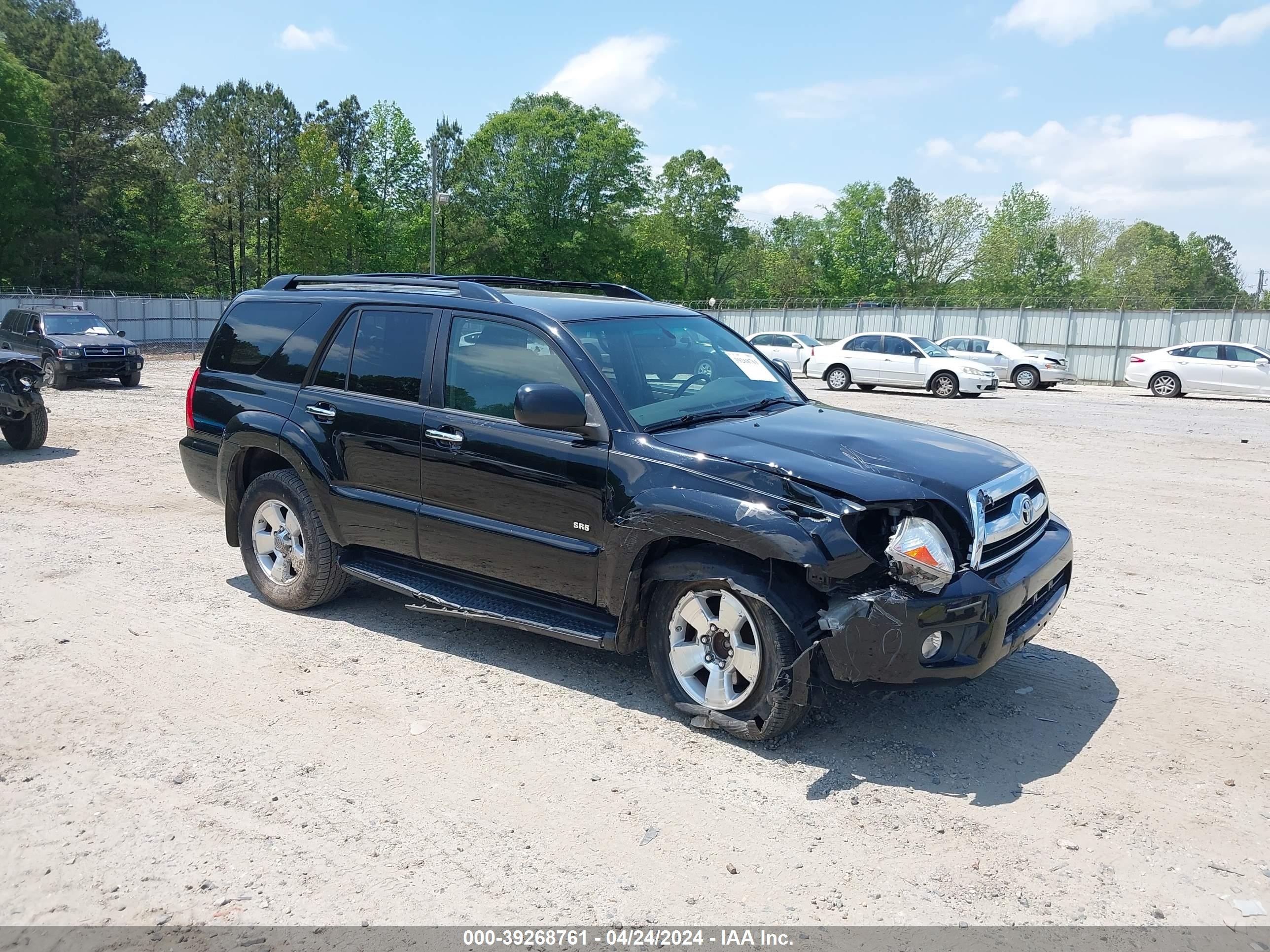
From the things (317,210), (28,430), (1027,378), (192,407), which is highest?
(317,210)

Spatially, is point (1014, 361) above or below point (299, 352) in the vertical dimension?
above

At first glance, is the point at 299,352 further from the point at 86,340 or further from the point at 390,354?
the point at 86,340

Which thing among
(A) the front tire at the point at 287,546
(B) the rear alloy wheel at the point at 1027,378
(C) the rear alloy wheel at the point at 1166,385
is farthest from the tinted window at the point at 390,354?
(B) the rear alloy wheel at the point at 1027,378

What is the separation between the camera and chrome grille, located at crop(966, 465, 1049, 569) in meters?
4.17

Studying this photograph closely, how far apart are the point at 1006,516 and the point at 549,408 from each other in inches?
85.2

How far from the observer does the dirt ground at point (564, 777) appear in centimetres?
A: 322

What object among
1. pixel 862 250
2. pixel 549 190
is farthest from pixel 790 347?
pixel 862 250

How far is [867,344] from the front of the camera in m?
25.6

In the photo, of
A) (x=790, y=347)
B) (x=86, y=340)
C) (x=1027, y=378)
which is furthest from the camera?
(x=790, y=347)

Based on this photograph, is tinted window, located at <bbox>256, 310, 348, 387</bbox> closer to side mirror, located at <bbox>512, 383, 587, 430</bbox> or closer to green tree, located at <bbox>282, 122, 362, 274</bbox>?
side mirror, located at <bbox>512, 383, 587, 430</bbox>

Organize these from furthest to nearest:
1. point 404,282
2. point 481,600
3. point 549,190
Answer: point 549,190, point 404,282, point 481,600

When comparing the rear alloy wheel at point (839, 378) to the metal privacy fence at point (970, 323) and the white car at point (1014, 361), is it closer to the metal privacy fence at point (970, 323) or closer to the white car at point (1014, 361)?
the white car at point (1014, 361)

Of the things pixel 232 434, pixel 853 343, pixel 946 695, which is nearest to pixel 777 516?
pixel 946 695

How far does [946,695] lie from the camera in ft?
16.3
